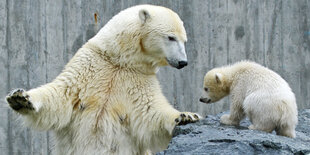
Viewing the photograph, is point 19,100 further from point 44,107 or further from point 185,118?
point 185,118

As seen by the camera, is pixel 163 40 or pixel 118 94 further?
pixel 163 40

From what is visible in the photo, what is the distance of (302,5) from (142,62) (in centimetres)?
399

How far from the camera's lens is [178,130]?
3.79m

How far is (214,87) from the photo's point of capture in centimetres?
481

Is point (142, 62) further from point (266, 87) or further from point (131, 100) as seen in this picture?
point (266, 87)

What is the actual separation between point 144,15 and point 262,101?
1.17 metres

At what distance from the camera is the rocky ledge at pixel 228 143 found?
3.32 metres

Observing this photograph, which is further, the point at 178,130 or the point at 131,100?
the point at 131,100

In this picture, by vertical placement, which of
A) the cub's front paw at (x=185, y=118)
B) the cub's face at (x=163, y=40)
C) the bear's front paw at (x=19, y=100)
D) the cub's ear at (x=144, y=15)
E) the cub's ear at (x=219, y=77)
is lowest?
the cub's front paw at (x=185, y=118)

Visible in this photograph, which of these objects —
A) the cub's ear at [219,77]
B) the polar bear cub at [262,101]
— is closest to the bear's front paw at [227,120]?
the polar bear cub at [262,101]

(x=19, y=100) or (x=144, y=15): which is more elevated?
(x=144, y=15)

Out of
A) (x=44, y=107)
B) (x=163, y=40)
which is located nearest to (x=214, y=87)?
(x=163, y=40)

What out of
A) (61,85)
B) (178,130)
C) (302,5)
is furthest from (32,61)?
(302,5)

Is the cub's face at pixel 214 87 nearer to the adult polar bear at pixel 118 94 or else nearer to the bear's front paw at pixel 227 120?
the bear's front paw at pixel 227 120
